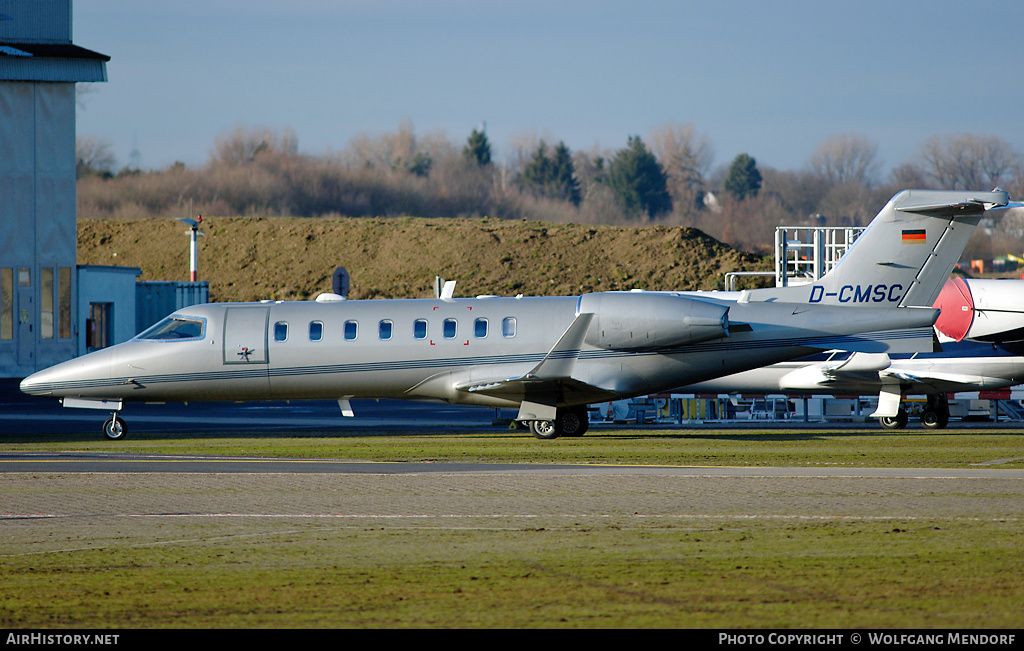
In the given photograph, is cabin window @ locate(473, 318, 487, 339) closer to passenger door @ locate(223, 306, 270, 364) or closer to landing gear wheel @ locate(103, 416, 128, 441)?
passenger door @ locate(223, 306, 270, 364)

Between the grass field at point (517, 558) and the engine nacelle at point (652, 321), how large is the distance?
7997 millimetres

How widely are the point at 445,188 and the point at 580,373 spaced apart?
95708mm

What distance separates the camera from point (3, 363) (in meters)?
37.4

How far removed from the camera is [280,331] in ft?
82.2

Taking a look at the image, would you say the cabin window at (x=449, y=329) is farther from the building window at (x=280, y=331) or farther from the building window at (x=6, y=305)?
the building window at (x=6, y=305)

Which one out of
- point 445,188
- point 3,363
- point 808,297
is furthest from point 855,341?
point 445,188

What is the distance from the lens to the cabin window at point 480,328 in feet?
80.6

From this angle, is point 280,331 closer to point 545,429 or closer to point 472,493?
point 545,429

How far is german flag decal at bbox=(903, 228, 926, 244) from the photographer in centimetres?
2403


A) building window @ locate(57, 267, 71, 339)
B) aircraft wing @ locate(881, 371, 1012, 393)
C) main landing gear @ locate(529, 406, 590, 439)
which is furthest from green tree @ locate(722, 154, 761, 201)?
main landing gear @ locate(529, 406, 590, 439)

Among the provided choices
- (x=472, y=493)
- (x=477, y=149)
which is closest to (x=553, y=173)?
(x=477, y=149)

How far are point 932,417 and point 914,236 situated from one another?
21.6 feet

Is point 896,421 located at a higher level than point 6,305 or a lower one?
lower

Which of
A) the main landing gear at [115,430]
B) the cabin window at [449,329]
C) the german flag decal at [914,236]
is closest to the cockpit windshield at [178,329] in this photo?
the main landing gear at [115,430]
